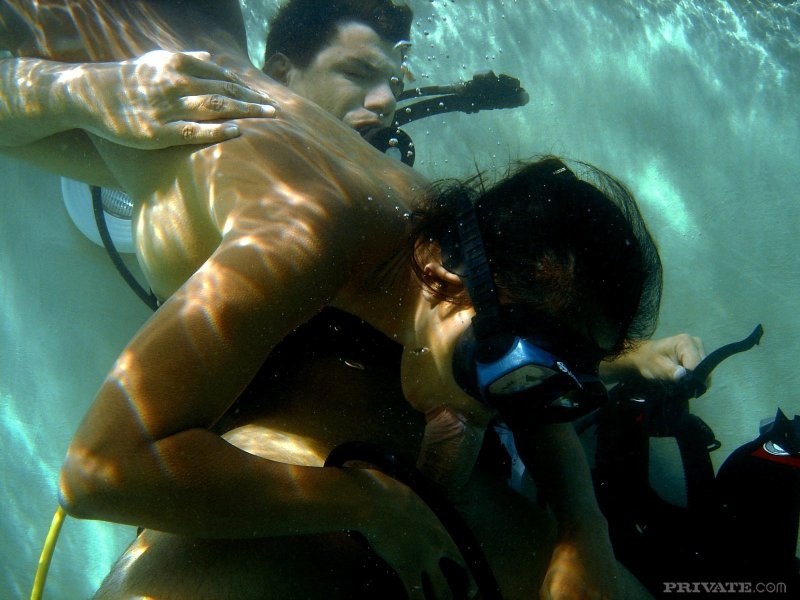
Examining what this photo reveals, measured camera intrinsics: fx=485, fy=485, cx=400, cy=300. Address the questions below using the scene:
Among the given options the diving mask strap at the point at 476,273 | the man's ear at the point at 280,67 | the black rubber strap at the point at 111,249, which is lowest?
the black rubber strap at the point at 111,249

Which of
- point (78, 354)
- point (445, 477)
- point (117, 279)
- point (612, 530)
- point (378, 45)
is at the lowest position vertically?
point (612, 530)

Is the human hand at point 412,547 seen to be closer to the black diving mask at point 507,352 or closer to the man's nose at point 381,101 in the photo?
the black diving mask at point 507,352

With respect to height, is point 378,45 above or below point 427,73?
above

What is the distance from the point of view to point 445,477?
1574mm

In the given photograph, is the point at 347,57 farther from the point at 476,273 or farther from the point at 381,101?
the point at 476,273

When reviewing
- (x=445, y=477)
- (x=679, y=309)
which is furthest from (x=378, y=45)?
(x=679, y=309)

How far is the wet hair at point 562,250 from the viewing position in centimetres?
132

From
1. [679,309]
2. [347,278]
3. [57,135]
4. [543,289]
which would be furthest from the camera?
[679,309]

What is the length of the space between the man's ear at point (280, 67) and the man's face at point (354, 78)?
0.80 ft

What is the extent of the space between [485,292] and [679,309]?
15.4 ft

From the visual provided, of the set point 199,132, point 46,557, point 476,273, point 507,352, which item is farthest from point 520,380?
point 46,557

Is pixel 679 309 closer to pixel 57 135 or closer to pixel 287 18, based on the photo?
pixel 287 18

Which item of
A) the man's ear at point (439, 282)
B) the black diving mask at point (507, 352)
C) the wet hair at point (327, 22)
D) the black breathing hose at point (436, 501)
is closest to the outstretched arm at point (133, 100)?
the man's ear at point (439, 282)

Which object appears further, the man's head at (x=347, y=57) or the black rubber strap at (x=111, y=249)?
the man's head at (x=347, y=57)
